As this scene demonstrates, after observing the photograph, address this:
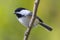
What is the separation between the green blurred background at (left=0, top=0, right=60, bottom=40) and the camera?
10.9ft

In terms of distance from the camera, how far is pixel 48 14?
3.37 m

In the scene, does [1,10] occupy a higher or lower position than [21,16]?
lower

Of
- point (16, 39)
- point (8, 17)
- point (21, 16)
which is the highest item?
point (21, 16)

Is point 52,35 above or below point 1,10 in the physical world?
below

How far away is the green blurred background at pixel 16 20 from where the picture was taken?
332cm

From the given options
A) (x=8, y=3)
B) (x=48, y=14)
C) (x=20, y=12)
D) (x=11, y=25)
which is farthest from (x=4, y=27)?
(x=20, y=12)

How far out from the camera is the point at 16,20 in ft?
10.9

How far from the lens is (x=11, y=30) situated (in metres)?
3.36

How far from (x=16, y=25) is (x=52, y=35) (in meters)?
0.56

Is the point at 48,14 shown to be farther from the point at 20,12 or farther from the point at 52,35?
the point at 20,12

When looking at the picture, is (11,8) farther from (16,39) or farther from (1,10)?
(16,39)

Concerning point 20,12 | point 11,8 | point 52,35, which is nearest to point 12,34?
point 11,8

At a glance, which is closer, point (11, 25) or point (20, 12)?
point (20, 12)

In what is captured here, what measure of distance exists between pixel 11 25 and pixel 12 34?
0.13 m
